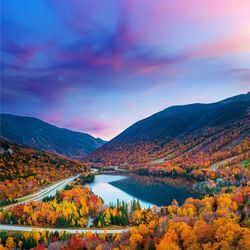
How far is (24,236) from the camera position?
5506cm

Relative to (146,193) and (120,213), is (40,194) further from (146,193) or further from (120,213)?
(120,213)

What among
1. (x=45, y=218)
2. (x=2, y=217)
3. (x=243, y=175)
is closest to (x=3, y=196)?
(x=2, y=217)

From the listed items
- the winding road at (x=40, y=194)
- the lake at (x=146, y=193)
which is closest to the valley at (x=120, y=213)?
the lake at (x=146, y=193)

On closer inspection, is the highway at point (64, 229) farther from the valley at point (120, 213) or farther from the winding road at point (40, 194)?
the winding road at point (40, 194)

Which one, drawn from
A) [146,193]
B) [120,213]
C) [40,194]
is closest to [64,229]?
[120,213]

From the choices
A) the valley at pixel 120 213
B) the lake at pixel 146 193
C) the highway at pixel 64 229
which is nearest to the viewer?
the valley at pixel 120 213

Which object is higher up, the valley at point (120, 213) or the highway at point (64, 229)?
the valley at point (120, 213)

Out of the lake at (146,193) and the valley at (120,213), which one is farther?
the lake at (146,193)

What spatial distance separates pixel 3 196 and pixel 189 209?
67789 mm

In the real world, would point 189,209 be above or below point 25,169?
below

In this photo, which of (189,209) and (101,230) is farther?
(189,209)

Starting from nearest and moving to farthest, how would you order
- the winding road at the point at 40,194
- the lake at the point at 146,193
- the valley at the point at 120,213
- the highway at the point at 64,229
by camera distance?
the valley at the point at 120,213, the highway at the point at 64,229, the winding road at the point at 40,194, the lake at the point at 146,193

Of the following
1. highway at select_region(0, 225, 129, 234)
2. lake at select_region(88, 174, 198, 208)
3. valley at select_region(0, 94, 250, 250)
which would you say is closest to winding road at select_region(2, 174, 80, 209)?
valley at select_region(0, 94, 250, 250)

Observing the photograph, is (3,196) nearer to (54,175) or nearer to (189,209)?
(54,175)
